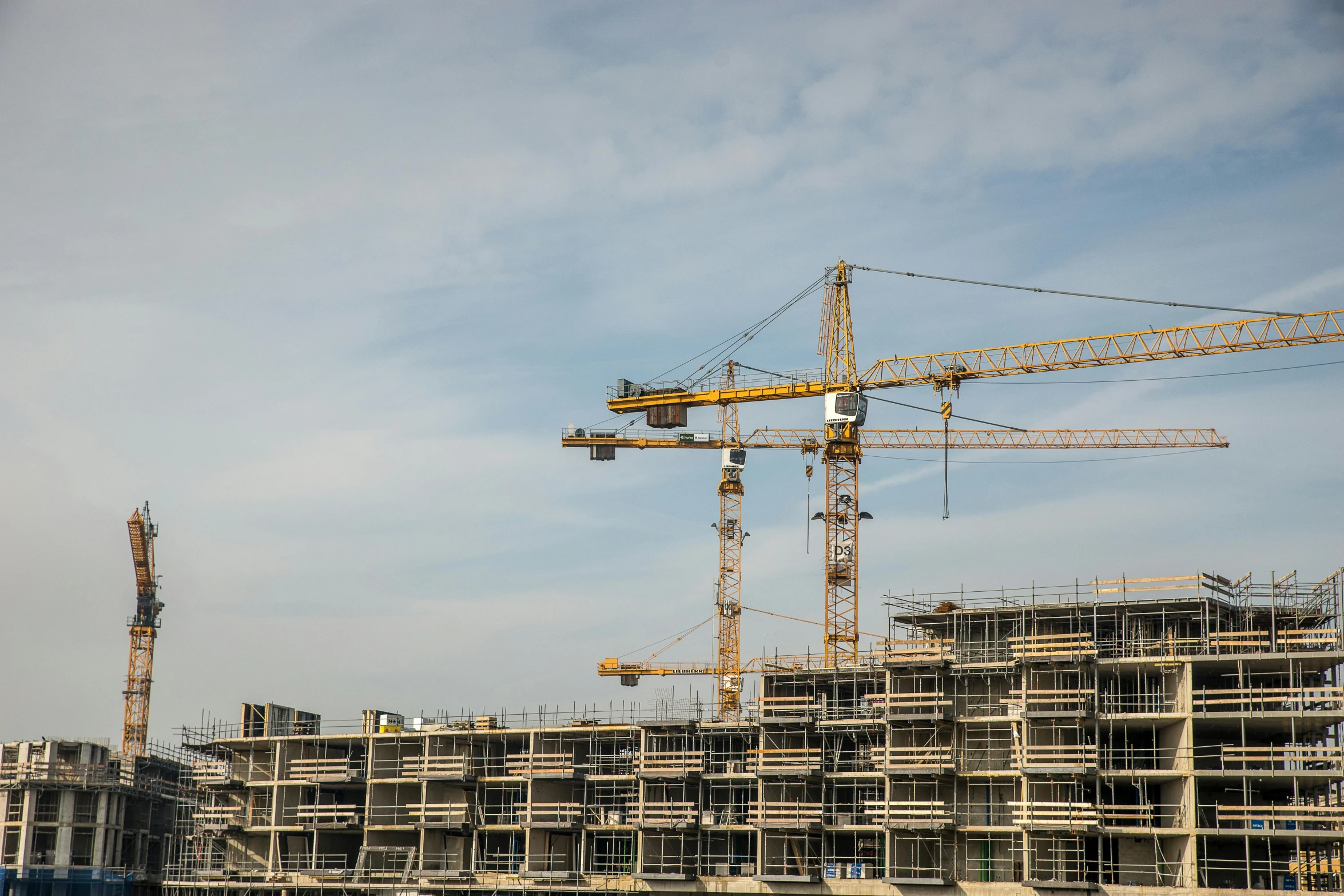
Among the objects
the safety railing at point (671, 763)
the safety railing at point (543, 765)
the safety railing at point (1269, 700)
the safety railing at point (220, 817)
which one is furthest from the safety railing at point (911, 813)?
the safety railing at point (220, 817)

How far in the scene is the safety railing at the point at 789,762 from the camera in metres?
86.6

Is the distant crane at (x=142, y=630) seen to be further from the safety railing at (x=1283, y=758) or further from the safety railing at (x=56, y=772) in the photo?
the safety railing at (x=1283, y=758)

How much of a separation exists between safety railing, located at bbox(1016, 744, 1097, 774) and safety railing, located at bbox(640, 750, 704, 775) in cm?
2070

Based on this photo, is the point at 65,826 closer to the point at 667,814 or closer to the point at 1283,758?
the point at 667,814

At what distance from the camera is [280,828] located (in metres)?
102

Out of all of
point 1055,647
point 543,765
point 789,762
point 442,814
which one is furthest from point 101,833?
point 1055,647

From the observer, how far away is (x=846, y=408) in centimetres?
11981

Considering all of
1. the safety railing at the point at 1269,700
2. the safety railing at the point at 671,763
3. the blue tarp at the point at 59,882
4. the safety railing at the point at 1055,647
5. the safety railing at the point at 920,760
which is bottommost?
the blue tarp at the point at 59,882

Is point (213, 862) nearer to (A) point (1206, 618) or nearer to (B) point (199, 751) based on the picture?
(B) point (199, 751)

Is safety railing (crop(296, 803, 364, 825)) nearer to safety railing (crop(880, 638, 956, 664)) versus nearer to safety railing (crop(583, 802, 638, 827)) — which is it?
safety railing (crop(583, 802, 638, 827))

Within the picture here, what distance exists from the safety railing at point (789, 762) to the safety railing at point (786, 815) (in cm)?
185

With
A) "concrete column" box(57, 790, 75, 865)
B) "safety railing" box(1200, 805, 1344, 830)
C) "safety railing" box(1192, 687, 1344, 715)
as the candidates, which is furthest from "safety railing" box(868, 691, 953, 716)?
"concrete column" box(57, 790, 75, 865)

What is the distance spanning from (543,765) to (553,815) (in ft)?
10.8

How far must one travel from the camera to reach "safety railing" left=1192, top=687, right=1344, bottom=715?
7531 centimetres
